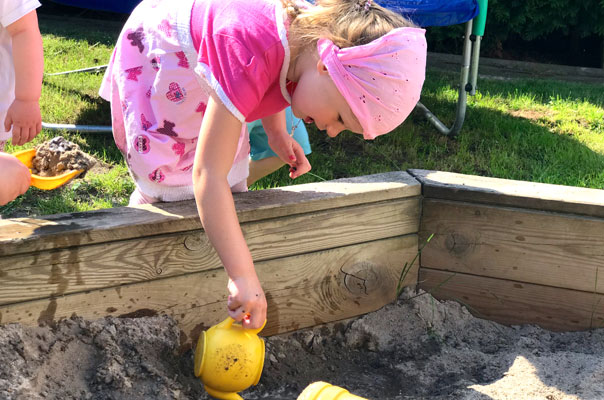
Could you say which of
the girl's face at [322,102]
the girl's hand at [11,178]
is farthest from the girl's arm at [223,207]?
the girl's hand at [11,178]

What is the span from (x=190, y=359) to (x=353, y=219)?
1.78 feet

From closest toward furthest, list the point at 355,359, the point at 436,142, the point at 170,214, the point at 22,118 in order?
the point at 170,214, the point at 22,118, the point at 355,359, the point at 436,142

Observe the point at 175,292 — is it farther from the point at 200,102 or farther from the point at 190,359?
the point at 200,102

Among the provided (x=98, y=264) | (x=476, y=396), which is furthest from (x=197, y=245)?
(x=476, y=396)

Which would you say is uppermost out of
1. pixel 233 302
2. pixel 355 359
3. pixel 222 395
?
pixel 233 302

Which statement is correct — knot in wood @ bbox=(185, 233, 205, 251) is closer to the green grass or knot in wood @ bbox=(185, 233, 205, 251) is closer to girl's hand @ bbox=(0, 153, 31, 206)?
girl's hand @ bbox=(0, 153, 31, 206)

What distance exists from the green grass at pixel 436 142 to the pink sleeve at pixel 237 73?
3.45ft

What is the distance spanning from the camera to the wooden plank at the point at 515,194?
1872 millimetres

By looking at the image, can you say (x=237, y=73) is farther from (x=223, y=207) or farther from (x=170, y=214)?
(x=170, y=214)

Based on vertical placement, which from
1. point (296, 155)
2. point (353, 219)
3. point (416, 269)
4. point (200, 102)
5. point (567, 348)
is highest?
point (200, 102)

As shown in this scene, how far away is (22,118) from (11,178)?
0.85 feet

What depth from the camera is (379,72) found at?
1405 mm

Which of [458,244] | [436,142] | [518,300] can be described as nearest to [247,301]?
[458,244]

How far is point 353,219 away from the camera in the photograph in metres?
1.90
